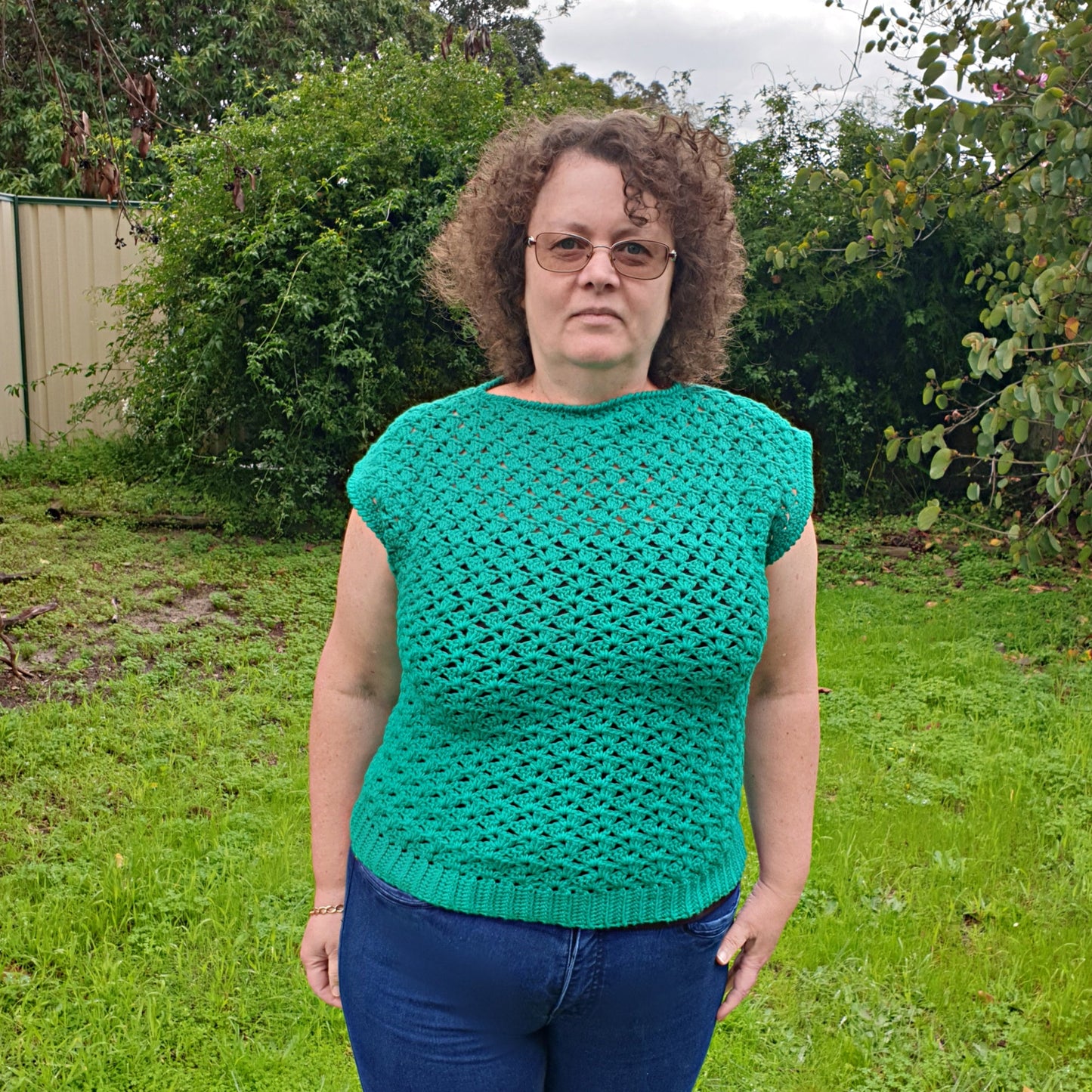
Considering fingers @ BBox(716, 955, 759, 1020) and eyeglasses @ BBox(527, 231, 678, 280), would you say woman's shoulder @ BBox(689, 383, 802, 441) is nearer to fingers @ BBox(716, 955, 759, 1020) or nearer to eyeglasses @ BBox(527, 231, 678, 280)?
eyeglasses @ BBox(527, 231, 678, 280)

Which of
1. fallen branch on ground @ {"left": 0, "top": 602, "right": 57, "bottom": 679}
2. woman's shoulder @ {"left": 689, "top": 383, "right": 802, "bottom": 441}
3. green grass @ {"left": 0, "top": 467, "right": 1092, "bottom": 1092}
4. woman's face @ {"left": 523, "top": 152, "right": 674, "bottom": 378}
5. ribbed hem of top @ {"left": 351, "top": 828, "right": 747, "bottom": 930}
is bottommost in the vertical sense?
green grass @ {"left": 0, "top": 467, "right": 1092, "bottom": 1092}

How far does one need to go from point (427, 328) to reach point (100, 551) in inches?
97.0

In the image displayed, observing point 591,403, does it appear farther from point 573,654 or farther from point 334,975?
point 334,975

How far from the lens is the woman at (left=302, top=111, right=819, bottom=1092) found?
49.8 inches

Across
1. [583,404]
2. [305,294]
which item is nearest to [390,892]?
[583,404]

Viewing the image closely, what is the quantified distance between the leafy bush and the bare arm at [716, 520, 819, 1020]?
5.13m

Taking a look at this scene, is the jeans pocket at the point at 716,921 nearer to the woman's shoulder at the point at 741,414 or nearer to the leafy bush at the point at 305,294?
the woman's shoulder at the point at 741,414

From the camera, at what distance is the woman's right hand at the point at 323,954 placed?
1.50 m

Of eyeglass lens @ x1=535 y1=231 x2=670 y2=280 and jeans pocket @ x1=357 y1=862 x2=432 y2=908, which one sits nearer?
jeans pocket @ x1=357 y1=862 x2=432 y2=908

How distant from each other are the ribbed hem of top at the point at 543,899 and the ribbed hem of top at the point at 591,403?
61cm

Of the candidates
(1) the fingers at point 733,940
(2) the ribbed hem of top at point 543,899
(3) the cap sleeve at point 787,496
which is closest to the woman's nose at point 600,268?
(3) the cap sleeve at point 787,496

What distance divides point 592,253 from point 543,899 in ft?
2.73

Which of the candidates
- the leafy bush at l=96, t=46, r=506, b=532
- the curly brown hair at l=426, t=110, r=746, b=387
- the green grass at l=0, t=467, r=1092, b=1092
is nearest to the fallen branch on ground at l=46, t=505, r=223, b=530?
the leafy bush at l=96, t=46, r=506, b=532

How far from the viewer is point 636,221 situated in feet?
4.64
